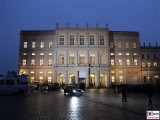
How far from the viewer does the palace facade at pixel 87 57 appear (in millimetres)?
69000

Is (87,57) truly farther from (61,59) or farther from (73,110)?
(73,110)

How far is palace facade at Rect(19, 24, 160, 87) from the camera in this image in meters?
69.0

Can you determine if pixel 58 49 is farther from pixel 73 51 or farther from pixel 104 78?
pixel 104 78

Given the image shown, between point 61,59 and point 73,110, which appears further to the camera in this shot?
point 61,59

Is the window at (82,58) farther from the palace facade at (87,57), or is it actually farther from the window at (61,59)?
the window at (61,59)

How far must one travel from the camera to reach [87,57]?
69.6m

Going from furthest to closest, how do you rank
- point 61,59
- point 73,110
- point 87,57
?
point 61,59
point 87,57
point 73,110

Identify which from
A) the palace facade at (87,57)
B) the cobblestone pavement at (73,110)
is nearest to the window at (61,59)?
the palace facade at (87,57)

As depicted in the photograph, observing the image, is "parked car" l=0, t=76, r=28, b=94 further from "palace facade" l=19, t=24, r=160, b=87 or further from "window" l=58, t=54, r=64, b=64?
"window" l=58, t=54, r=64, b=64

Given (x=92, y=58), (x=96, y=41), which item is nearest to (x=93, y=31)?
(x=96, y=41)

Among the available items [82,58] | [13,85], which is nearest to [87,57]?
[82,58]

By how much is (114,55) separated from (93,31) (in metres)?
12.5

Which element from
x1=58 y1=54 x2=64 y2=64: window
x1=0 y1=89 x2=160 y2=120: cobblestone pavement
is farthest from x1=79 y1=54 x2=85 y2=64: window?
x1=0 y1=89 x2=160 y2=120: cobblestone pavement

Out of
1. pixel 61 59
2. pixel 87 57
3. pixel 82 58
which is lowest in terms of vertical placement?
pixel 61 59
